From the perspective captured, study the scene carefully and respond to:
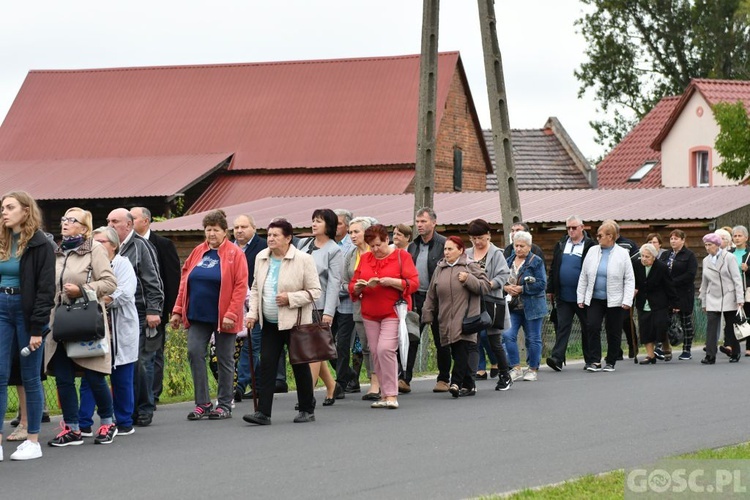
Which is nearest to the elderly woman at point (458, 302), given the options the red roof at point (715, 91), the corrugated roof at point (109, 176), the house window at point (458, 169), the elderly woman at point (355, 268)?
the elderly woman at point (355, 268)

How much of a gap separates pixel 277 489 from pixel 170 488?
68 cm

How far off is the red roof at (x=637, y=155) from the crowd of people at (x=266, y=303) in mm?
43614

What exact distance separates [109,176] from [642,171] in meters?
23.3

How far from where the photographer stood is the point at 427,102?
69.1ft

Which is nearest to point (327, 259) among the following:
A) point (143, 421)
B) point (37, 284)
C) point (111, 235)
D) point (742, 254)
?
point (143, 421)

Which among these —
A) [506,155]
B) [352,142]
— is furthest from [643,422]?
[352,142]

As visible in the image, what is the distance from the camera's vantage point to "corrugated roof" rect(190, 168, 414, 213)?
4956 cm

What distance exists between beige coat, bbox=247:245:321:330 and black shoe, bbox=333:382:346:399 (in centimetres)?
220

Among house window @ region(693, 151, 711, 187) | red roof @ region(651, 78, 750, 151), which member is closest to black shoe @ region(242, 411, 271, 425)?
red roof @ region(651, 78, 750, 151)

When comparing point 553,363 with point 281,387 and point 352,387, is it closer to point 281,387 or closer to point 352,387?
point 352,387

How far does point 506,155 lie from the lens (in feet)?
68.0

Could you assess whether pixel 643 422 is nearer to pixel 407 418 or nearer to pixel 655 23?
pixel 407 418

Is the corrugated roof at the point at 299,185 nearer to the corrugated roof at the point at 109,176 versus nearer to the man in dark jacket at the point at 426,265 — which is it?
the corrugated roof at the point at 109,176

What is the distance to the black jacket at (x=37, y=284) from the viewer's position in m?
10.1
